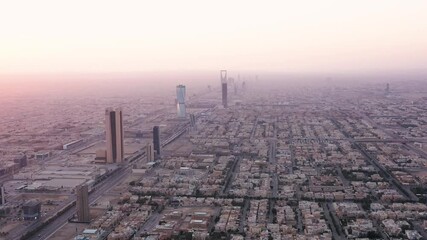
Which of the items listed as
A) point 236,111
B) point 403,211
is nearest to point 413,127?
point 236,111

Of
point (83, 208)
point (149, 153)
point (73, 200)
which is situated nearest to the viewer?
point (83, 208)

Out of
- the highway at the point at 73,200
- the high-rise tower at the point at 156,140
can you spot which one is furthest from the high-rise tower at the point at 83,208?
the high-rise tower at the point at 156,140

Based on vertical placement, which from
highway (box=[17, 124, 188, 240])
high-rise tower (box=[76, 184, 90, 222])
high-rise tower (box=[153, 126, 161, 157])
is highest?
high-rise tower (box=[153, 126, 161, 157])

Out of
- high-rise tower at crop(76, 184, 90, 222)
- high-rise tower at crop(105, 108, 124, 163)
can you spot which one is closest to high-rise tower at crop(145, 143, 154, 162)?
high-rise tower at crop(105, 108, 124, 163)

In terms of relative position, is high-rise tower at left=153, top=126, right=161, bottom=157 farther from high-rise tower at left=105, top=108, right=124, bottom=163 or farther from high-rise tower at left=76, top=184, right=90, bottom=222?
high-rise tower at left=76, top=184, right=90, bottom=222

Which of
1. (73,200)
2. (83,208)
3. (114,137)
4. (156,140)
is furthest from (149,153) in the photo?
(83,208)

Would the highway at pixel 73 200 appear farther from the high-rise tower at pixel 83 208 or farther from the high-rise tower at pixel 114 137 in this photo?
the high-rise tower at pixel 114 137

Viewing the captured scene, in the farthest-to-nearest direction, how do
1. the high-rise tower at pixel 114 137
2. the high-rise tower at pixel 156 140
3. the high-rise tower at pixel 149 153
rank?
the high-rise tower at pixel 156 140, the high-rise tower at pixel 149 153, the high-rise tower at pixel 114 137

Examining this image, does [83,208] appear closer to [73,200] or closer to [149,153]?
[73,200]
